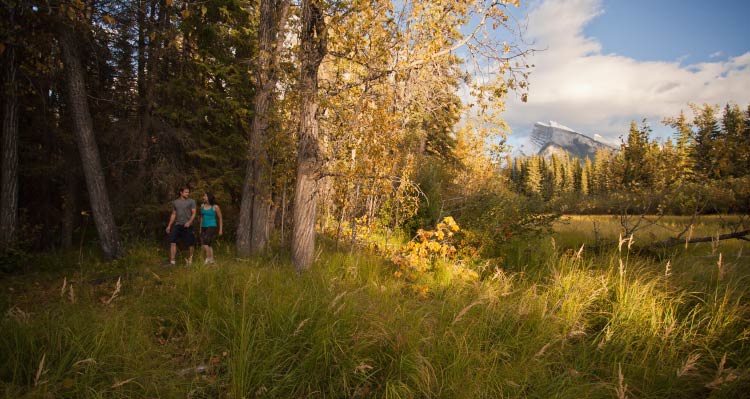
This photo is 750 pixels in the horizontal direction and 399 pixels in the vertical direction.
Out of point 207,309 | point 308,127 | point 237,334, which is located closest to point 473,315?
point 237,334

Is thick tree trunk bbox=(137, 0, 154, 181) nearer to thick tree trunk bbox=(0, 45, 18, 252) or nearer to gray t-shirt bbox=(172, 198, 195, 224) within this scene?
thick tree trunk bbox=(0, 45, 18, 252)

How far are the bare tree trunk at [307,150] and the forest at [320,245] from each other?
4 cm

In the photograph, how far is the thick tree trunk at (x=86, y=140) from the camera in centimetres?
764

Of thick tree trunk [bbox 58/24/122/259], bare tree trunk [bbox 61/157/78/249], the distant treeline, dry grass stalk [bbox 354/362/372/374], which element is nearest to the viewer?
dry grass stalk [bbox 354/362/372/374]

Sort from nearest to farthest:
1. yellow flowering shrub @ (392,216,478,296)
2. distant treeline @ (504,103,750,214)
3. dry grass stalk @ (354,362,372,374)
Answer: dry grass stalk @ (354,362,372,374), yellow flowering shrub @ (392,216,478,296), distant treeline @ (504,103,750,214)

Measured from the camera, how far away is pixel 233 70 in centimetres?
1021

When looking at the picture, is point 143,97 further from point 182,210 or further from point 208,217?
point 208,217

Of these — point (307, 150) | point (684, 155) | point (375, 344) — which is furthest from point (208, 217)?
point (684, 155)

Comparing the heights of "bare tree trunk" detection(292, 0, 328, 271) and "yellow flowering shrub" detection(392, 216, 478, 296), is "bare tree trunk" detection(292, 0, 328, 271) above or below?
above

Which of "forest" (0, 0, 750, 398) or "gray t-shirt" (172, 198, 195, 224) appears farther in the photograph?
"gray t-shirt" (172, 198, 195, 224)

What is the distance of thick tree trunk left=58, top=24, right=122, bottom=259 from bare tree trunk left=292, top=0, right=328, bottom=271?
20.9ft

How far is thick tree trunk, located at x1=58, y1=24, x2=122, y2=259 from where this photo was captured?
301 inches

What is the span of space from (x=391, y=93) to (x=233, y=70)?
6.46 metres

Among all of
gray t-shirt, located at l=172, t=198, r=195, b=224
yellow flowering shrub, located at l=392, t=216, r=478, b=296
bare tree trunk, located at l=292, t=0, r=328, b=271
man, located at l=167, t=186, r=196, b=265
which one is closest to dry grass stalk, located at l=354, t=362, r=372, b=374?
yellow flowering shrub, located at l=392, t=216, r=478, b=296
